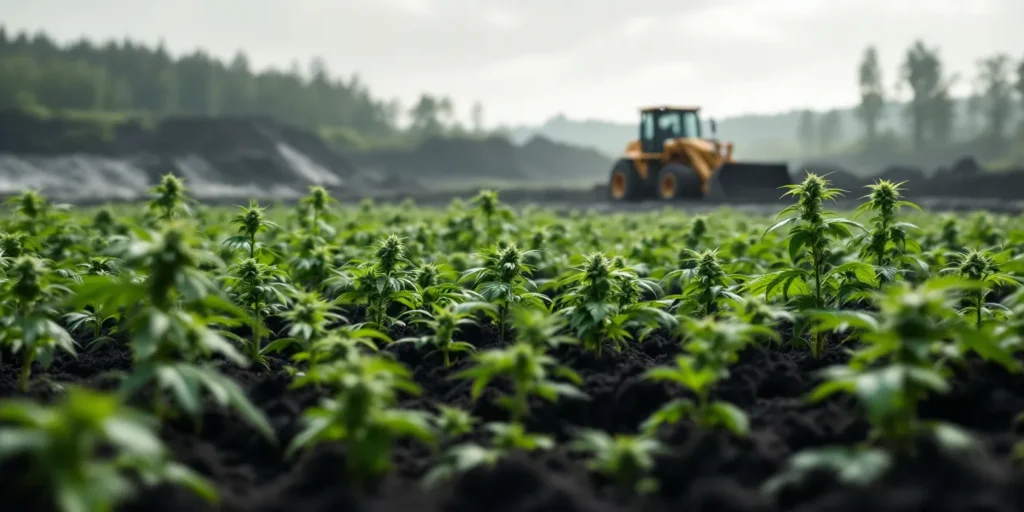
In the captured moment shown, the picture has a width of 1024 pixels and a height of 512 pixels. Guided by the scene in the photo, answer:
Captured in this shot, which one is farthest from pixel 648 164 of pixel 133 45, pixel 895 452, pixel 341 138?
pixel 133 45

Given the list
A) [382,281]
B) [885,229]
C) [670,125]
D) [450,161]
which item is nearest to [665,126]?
[670,125]

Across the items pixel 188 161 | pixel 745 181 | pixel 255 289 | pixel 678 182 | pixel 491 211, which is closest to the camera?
pixel 255 289

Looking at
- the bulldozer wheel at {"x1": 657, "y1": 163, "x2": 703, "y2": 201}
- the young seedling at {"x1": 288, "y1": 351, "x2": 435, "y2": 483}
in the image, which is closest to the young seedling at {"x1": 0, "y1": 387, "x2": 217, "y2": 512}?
the young seedling at {"x1": 288, "y1": 351, "x2": 435, "y2": 483}

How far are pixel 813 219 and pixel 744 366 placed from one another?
1.19m

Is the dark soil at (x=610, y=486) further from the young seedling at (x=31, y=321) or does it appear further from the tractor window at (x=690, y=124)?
the tractor window at (x=690, y=124)

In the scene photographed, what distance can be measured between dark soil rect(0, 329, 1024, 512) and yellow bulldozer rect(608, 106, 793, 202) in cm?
1933

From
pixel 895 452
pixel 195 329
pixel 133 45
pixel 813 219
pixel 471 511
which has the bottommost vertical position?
pixel 471 511

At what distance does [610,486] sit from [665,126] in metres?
25.4

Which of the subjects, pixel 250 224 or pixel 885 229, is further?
pixel 250 224

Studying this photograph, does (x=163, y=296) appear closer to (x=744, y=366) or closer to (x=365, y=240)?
(x=744, y=366)

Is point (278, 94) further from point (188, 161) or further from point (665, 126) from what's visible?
point (665, 126)

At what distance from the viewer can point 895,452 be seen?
9.49 ft

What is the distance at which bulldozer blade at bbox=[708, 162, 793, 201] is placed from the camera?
22922 millimetres

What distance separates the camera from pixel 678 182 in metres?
24.5
